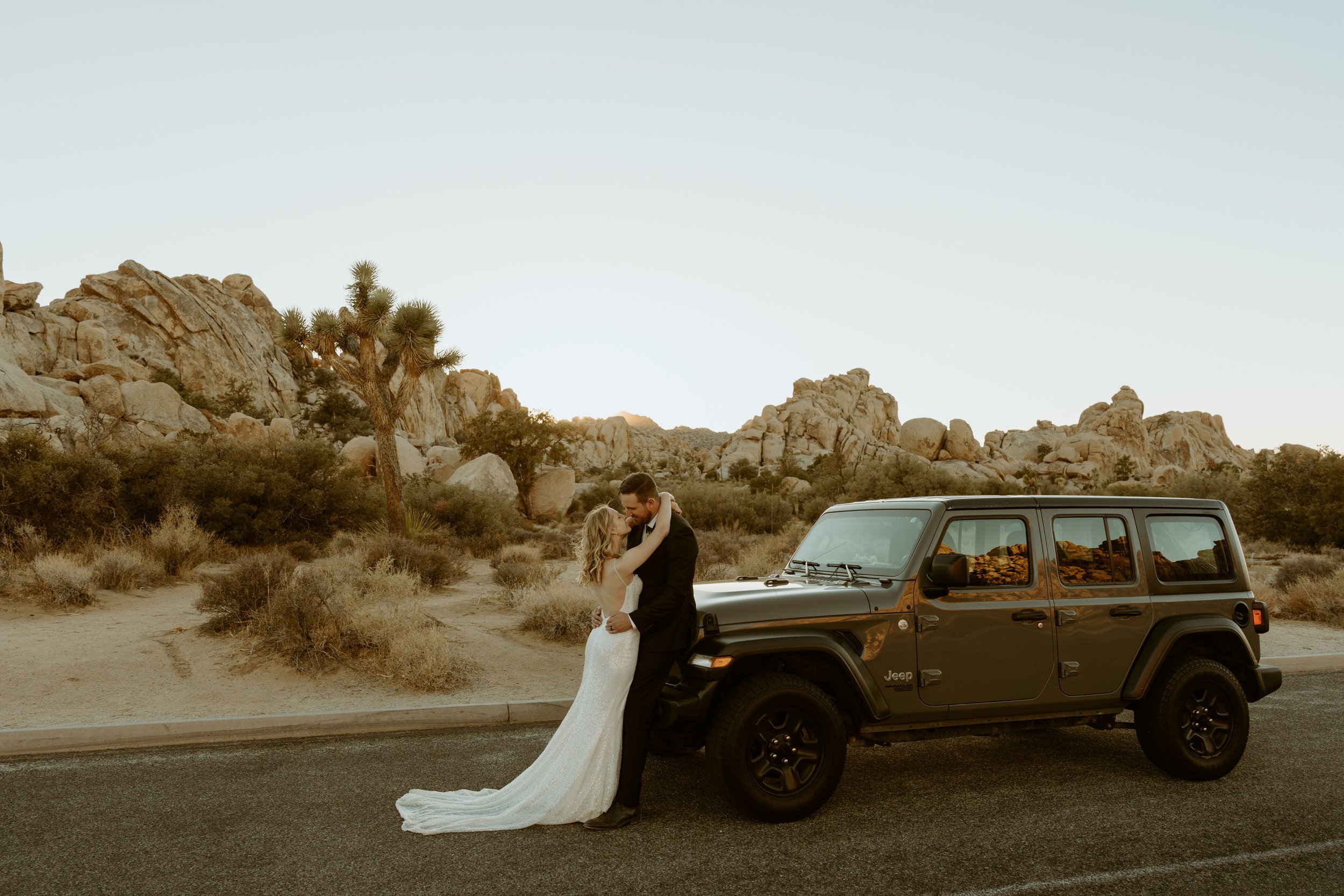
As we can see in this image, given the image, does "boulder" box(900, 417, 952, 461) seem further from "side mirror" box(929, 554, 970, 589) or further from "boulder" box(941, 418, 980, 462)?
"side mirror" box(929, 554, 970, 589)

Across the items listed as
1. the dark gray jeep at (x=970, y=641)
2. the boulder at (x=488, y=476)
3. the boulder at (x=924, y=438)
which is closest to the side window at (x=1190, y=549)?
the dark gray jeep at (x=970, y=641)

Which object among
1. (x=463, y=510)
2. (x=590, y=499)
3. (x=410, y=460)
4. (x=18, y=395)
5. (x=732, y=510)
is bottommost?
(x=732, y=510)

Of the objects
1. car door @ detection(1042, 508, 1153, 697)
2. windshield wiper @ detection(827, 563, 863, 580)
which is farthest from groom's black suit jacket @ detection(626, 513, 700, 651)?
car door @ detection(1042, 508, 1153, 697)

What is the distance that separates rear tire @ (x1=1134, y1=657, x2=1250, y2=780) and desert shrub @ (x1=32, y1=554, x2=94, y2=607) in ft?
42.1

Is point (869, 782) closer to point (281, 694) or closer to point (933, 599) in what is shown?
point (933, 599)

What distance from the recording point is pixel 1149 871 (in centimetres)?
423

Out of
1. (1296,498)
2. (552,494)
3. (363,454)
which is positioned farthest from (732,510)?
(363,454)

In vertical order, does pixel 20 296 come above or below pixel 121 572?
above

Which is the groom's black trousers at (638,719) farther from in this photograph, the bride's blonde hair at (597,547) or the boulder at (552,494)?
the boulder at (552,494)

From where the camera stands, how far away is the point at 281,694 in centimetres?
800

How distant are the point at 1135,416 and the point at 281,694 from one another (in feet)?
344

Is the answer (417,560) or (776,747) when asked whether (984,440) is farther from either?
(776,747)

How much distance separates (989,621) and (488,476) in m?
32.8

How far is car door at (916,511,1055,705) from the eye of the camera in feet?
17.1
